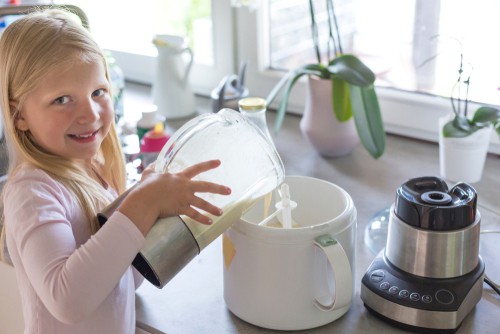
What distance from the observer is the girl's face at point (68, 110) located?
0.86m

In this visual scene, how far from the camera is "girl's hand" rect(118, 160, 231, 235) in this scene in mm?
821

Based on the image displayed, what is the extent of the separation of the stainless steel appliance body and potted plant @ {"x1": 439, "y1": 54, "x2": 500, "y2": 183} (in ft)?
1.15

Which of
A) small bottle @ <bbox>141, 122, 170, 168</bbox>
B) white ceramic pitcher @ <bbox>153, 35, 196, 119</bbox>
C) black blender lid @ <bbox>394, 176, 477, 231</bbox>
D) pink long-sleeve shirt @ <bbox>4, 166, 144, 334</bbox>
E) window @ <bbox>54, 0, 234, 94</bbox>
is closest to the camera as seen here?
pink long-sleeve shirt @ <bbox>4, 166, 144, 334</bbox>

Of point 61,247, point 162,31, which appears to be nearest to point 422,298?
point 61,247

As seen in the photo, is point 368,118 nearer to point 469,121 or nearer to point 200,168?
point 469,121

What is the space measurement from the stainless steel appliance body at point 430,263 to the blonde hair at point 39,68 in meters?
0.41

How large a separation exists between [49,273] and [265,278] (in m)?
0.28

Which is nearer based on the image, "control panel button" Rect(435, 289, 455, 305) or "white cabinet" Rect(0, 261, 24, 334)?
"control panel button" Rect(435, 289, 455, 305)

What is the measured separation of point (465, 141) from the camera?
1310 mm

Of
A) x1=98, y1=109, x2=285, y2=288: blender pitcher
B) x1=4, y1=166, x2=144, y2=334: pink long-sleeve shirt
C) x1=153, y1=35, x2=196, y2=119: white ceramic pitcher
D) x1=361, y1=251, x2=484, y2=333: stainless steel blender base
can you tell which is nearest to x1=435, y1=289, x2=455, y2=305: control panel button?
x1=361, y1=251, x2=484, y2=333: stainless steel blender base

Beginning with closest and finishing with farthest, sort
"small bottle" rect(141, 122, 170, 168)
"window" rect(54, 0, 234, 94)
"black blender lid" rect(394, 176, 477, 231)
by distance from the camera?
"black blender lid" rect(394, 176, 477, 231) → "small bottle" rect(141, 122, 170, 168) → "window" rect(54, 0, 234, 94)

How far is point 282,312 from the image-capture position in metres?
0.93

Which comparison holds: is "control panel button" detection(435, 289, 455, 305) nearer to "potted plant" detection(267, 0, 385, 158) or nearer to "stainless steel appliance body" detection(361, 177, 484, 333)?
"stainless steel appliance body" detection(361, 177, 484, 333)

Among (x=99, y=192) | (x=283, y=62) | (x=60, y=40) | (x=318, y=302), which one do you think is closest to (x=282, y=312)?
(x=318, y=302)
